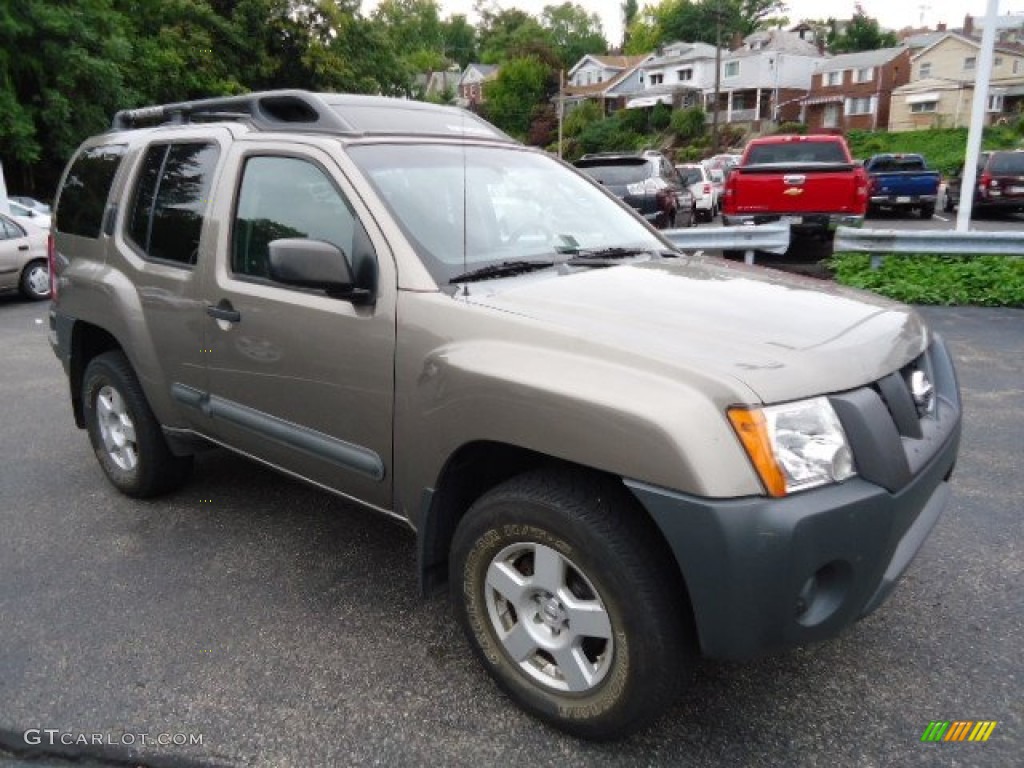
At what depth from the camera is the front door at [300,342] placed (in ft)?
9.41

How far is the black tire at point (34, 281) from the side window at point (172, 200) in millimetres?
9042

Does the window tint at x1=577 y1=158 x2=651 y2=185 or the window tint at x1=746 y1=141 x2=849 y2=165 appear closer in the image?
the window tint at x1=577 y1=158 x2=651 y2=185

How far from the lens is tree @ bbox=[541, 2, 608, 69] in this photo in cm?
10444

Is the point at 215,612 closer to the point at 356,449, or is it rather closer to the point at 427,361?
the point at 356,449

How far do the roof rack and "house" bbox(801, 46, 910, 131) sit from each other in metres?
63.1

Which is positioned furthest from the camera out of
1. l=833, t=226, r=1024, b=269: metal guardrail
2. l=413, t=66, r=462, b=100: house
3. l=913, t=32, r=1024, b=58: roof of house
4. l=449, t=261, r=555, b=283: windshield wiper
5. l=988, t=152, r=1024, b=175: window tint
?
l=413, t=66, r=462, b=100: house

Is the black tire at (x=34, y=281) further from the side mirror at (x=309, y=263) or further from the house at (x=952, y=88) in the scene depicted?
the house at (x=952, y=88)

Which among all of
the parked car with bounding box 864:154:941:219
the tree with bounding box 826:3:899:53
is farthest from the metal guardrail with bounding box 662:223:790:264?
the tree with bounding box 826:3:899:53

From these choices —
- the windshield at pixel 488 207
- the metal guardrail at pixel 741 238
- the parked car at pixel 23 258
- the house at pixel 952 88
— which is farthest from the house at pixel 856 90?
the windshield at pixel 488 207

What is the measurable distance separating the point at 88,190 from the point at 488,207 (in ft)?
8.11

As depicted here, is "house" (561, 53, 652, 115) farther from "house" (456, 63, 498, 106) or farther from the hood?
the hood

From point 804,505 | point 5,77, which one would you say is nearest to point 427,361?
point 804,505

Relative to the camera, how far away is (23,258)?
11727 mm

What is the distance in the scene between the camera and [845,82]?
63.4 meters
